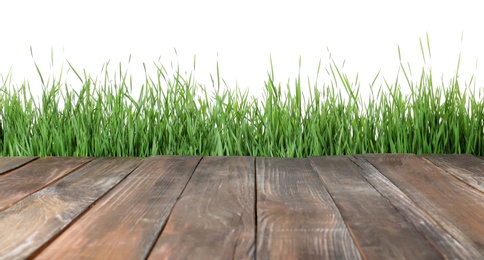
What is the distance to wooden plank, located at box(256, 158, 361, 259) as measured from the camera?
50.1 inches

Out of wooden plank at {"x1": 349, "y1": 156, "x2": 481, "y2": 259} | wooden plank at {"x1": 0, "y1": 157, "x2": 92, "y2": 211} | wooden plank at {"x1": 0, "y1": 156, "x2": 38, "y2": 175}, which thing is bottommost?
wooden plank at {"x1": 349, "y1": 156, "x2": 481, "y2": 259}

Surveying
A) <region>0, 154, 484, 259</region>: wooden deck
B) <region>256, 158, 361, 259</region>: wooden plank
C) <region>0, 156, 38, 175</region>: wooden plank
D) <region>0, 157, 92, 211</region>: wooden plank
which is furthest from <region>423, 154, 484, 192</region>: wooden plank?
<region>0, 156, 38, 175</region>: wooden plank

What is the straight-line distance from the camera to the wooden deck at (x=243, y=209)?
4.26 ft

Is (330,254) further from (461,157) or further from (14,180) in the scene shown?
(461,157)

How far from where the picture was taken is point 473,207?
1.68 metres

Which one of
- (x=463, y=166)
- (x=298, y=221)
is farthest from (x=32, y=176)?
(x=463, y=166)

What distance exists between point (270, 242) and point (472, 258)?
1.42ft

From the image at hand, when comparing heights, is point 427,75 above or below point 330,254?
above

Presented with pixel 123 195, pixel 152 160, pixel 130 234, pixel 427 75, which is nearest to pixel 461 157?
pixel 427 75

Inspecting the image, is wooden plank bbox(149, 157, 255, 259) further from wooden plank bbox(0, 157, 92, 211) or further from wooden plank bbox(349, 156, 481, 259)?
wooden plank bbox(0, 157, 92, 211)

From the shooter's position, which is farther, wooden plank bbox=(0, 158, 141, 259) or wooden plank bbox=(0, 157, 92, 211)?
wooden plank bbox=(0, 157, 92, 211)

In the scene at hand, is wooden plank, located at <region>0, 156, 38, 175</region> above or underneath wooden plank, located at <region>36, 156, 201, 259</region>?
above

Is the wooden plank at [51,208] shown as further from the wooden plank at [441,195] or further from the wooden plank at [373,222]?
the wooden plank at [441,195]

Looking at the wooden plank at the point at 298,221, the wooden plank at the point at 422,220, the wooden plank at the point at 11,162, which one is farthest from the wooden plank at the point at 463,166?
the wooden plank at the point at 11,162
